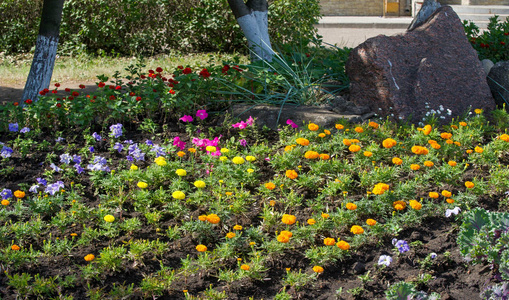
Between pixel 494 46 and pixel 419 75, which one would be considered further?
pixel 494 46

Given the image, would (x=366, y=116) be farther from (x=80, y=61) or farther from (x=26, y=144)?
(x=80, y=61)

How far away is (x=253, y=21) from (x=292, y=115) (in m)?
2.74

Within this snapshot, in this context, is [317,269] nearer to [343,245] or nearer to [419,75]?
[343,245]

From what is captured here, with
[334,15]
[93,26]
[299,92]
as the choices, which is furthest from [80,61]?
[334,15]

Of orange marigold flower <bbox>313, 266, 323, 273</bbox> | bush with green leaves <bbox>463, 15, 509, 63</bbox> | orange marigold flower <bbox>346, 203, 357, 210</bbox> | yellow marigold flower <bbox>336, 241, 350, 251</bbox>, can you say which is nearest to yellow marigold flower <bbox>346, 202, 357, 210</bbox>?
orange marigold flower <bbox>346, 203, 357, 210</bbox>

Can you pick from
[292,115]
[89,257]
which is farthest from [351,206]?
[292,115]

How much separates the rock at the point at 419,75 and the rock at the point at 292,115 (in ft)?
1.15

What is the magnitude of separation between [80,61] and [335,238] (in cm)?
821

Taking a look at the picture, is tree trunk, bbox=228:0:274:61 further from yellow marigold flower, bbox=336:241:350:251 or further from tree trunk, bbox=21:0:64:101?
yellow marigold flower, bbox=336:241:350:251

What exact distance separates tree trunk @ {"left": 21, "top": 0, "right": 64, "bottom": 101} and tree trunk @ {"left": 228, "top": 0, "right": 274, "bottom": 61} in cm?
243

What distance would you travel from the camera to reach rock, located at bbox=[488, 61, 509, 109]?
5.84 metres

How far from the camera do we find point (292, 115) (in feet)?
16.8

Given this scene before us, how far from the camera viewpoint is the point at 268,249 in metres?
3.12

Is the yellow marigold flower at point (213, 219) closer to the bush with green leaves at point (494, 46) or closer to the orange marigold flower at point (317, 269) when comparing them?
the orange marigold flower at point (317, 269)
